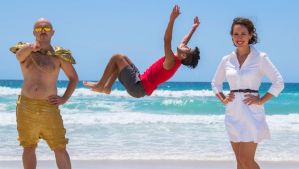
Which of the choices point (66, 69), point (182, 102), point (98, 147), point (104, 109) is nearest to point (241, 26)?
point (66, 69)

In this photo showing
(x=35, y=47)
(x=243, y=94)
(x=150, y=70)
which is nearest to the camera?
(x=243, y=94)

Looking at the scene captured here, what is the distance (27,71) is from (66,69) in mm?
442

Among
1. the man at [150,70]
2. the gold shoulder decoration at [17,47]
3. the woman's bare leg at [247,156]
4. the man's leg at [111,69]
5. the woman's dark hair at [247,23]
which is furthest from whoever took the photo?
the man's leg at [111,69]

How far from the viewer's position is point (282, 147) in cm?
1109

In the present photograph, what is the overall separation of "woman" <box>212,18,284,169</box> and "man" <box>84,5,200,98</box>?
86cm

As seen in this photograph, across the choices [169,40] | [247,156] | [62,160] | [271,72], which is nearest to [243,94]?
[271,72]

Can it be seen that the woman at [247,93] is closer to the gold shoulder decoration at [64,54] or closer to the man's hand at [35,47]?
the gold shoulder decoration at [64,54]

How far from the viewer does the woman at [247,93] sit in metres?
5.45

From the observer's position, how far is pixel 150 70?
657 centimetres

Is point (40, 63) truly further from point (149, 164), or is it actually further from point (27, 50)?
point (149, 164)

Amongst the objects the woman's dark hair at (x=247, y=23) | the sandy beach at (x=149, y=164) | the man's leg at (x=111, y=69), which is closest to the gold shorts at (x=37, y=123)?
the man's leg at (x=111, y=69)

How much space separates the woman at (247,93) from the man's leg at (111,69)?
1.49 m

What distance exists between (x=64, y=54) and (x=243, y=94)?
6.76ft

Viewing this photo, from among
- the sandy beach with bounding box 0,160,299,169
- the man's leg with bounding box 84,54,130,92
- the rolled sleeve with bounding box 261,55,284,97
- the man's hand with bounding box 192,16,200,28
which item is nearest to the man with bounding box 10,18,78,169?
the man's leg with bounding box 84,54,130,92
